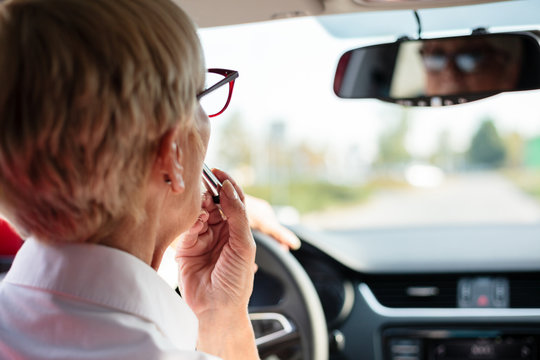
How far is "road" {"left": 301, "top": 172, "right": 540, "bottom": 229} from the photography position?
1967 cm

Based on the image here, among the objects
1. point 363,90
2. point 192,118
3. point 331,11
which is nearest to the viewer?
point 192,118

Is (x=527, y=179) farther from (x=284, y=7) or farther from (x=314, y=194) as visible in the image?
(x=284, y=7)

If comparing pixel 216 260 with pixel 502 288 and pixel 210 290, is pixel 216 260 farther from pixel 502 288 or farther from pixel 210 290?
pixel 502 288

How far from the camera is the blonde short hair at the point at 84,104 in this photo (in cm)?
104

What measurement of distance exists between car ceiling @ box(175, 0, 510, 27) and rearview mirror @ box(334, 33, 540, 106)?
0.25m

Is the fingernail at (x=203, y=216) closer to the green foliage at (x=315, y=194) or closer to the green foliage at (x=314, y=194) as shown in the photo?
the green foliage at (x=315, y=194)

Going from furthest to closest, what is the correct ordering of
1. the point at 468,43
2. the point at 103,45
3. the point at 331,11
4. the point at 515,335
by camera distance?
the point at 515,335
the point at 468,43
the point at 331,11
the point at 103,45

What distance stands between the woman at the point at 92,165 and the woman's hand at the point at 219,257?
0.47 meters

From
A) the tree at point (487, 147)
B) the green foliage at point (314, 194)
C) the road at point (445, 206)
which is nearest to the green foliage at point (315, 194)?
the green foliage at point (314, 194)

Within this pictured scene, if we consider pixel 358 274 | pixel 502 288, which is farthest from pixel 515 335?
pixel 358 274

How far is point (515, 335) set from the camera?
3.32 m

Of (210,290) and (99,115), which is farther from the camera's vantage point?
(210,290)

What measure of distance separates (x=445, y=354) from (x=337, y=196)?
19.8 metres

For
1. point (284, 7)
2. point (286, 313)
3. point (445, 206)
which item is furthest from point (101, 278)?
point (445, 206)
